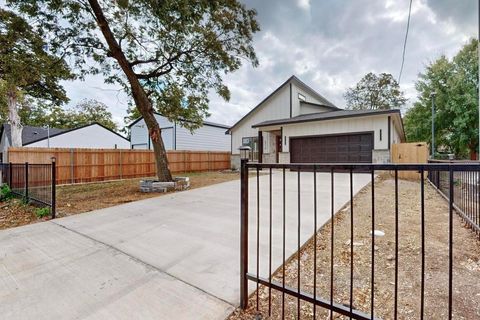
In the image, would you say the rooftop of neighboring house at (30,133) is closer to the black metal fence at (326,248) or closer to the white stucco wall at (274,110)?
the white stucco wall at (274,110)

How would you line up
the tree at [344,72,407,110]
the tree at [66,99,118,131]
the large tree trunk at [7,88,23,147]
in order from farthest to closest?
the tree at [66,99,118,131]
the tree at [344,72,407,110]
the large tree trunk at [7,88,23,147]

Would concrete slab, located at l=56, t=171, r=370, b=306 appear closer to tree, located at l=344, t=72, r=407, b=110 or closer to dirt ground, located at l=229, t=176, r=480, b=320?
dirt ground, located at l=229, t=176, r=480, b=320

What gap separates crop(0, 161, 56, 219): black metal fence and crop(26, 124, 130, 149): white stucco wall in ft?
54.8

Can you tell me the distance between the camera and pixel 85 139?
23719 mm

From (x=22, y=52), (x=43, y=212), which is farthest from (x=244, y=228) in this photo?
(x=22, y=52)

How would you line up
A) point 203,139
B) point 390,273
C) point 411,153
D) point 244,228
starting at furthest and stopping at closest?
point 203,139, point 411,153, point 390,273, point 244,228

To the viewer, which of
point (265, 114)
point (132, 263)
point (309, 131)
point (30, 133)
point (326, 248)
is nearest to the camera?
point (132, 263)

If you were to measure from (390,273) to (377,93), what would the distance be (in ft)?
99.9

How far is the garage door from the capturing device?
1204 cm

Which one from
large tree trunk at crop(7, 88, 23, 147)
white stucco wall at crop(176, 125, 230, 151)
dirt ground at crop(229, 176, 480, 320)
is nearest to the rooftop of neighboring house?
large tree trunk at crop(7, 88, 23, 147)

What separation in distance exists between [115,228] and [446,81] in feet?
82.4

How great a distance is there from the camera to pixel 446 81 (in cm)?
1927

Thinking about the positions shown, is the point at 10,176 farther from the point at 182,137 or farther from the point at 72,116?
the point at 72,116

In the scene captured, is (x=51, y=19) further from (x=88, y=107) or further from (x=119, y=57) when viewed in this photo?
(x=88, y=107)
